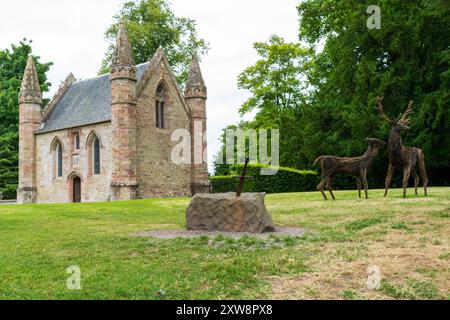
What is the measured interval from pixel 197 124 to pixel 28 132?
12820 mm

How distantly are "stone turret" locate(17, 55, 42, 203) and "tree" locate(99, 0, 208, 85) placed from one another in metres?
11.2

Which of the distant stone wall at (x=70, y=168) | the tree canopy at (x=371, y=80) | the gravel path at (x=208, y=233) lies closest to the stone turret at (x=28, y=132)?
the distant stone wall at (x=70, y=168)

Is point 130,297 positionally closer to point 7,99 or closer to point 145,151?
point 145,151

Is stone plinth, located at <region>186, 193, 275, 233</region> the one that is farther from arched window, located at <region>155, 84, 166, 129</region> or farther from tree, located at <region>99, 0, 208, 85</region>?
tree, located at <region>99, 0, 208, 85</region>

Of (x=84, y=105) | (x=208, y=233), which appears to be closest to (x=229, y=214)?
(x=208, y=233)

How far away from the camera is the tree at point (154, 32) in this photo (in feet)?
148

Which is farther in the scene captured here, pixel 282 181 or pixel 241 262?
pixel 282 181

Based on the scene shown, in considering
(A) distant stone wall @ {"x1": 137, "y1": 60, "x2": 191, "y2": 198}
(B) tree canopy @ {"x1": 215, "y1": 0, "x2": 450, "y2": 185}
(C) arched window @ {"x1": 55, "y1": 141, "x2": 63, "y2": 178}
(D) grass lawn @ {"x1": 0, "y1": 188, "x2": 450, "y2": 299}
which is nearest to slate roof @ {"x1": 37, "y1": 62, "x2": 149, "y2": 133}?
(C) arched window @ {"x1": 55, "y1": 141, "x2": 63, "y2": 178}

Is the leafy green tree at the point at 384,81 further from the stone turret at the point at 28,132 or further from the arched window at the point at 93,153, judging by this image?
the stone turret at the point at 28,132

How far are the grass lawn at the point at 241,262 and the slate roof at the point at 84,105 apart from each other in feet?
76.4

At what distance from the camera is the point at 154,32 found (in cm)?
4591

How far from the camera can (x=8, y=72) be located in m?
48.2

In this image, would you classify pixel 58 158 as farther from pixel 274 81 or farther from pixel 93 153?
pixel 274 81
